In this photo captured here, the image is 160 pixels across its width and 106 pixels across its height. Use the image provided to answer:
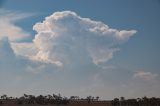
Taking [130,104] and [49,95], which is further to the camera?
[49,95]

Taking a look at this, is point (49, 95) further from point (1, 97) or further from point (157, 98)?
point (157, 98)

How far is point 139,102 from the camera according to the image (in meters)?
165

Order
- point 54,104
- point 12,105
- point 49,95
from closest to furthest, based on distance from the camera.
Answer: point 12,105
point 54,104
point 49,95

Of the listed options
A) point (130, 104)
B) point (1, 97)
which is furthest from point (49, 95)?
point (130, 104)

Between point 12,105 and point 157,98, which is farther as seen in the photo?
point 157,98

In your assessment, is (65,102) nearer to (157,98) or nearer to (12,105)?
(12,105)

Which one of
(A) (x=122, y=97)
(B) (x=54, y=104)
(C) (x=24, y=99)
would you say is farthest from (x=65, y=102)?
(A) (x=122, y=97)

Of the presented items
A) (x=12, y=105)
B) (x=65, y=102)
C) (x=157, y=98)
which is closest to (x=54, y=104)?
(x=65, y=102)

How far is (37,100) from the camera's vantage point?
552 feet

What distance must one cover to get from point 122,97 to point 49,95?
3137 centimetres

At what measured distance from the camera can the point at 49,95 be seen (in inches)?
7057

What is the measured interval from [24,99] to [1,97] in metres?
18.4

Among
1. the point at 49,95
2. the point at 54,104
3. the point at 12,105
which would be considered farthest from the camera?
the point at 49,95

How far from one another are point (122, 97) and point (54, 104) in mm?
34207
